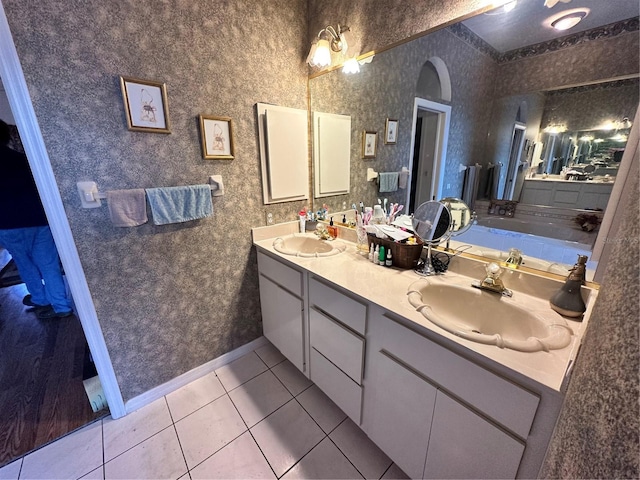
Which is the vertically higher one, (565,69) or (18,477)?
(565,69)

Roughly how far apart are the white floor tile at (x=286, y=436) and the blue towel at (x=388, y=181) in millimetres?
1381

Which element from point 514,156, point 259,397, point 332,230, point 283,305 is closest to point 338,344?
point 283,305

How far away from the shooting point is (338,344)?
1220 millimetres

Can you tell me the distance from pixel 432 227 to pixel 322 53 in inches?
45.6

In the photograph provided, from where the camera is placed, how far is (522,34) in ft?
3.18

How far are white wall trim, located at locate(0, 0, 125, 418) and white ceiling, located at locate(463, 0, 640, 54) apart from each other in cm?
175

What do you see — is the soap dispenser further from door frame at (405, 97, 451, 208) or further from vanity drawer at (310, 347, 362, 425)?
vanity drawer at (310, 347, 362, 425)

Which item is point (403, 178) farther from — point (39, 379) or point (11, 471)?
point (39, 379)

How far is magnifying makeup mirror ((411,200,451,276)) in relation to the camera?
1196 mm

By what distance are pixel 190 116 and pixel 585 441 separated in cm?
166

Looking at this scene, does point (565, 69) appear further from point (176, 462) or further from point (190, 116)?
point (176, 462)

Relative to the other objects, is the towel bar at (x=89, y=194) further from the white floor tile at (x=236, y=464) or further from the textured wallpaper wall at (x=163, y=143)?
the white floor tile at (x=236, y=464)

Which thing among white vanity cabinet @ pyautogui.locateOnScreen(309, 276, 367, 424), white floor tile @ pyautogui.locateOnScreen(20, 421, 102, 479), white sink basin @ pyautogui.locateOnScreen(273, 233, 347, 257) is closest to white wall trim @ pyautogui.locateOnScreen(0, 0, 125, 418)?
white floor tile @ pyautogui.locateOnScreen(20, 421, 102, 479)

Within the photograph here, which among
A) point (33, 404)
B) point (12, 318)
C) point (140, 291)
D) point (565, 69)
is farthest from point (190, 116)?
point (12, 318)
